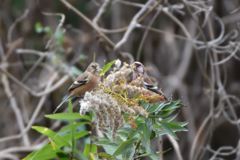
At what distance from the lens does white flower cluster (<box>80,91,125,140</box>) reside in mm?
1268

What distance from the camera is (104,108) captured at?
1.28 meters

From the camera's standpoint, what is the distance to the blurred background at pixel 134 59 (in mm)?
4090

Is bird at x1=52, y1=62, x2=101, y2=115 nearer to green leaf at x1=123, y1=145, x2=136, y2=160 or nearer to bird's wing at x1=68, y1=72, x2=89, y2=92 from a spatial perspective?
bird's wing at x1=68, y1=72, x2=89, y2=92

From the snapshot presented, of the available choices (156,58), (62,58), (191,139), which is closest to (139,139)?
(62,58)

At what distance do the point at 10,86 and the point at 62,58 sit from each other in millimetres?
1344

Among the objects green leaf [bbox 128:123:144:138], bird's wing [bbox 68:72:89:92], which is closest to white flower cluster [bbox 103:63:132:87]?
green leaf [bbox 128:123:144:138]

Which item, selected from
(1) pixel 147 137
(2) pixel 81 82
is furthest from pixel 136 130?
(2) pixel 81 82

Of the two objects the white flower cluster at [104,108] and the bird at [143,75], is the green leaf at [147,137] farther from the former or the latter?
the bird at [143,75]

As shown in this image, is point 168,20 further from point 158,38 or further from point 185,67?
point 185,67

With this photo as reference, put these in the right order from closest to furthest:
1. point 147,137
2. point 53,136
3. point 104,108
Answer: point 104,108 → point 147,137 → point 53,136

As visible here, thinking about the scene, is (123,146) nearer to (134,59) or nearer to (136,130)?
(136,130)

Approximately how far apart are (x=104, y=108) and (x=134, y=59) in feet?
11.7

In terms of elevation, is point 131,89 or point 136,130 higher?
point 131,89

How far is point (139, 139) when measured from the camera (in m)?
1.48
